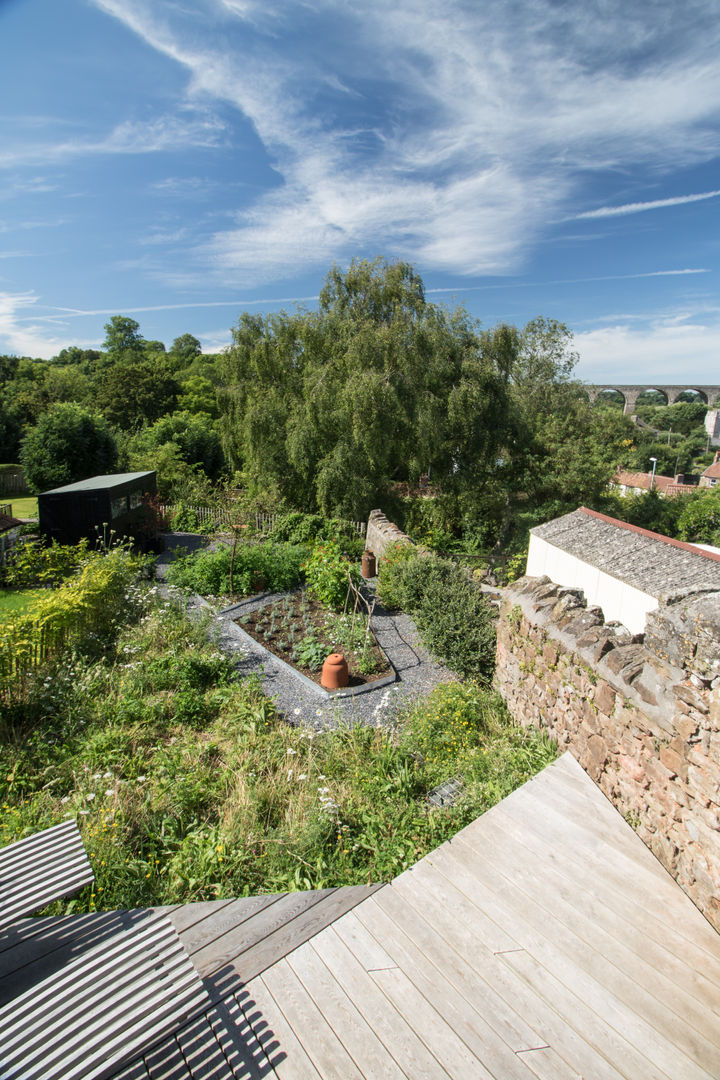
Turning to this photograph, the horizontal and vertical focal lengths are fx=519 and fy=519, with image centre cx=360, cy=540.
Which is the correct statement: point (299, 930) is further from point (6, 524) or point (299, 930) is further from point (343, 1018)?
point (6, 524)

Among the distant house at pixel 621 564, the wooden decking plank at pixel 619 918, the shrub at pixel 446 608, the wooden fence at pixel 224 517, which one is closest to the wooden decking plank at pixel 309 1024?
the wooden decking plank at pixel 619 918

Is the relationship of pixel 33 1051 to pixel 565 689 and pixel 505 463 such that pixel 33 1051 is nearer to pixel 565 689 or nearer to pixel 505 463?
pixel 565 689

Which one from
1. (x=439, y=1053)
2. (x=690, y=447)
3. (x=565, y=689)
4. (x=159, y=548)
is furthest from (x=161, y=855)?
(x=690, y=447)

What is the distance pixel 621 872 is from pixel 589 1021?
0.93 meters

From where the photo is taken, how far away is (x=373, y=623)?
28.3 feet

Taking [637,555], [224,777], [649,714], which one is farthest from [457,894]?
[637,555]

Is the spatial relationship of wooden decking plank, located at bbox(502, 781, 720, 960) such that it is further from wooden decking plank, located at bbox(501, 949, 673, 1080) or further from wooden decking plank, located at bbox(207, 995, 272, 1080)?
wooden decking plank, located at bbox(207, 995, 272, 1080)

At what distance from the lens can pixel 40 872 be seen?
2.85m

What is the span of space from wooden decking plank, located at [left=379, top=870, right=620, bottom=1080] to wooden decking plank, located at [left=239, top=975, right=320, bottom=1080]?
0.64 meters

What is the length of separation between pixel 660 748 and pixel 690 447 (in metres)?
74.6

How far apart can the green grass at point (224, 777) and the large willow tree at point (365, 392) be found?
9.79 m

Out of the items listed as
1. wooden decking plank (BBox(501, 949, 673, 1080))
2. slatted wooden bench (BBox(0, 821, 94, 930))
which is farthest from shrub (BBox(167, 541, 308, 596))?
wooden decking plank (BBox(501, 949, 673, 1080))

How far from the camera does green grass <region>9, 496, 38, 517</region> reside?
18422 millimetres

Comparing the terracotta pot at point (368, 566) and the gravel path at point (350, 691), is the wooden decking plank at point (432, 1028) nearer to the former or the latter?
the gravel path at point (350, 691)
